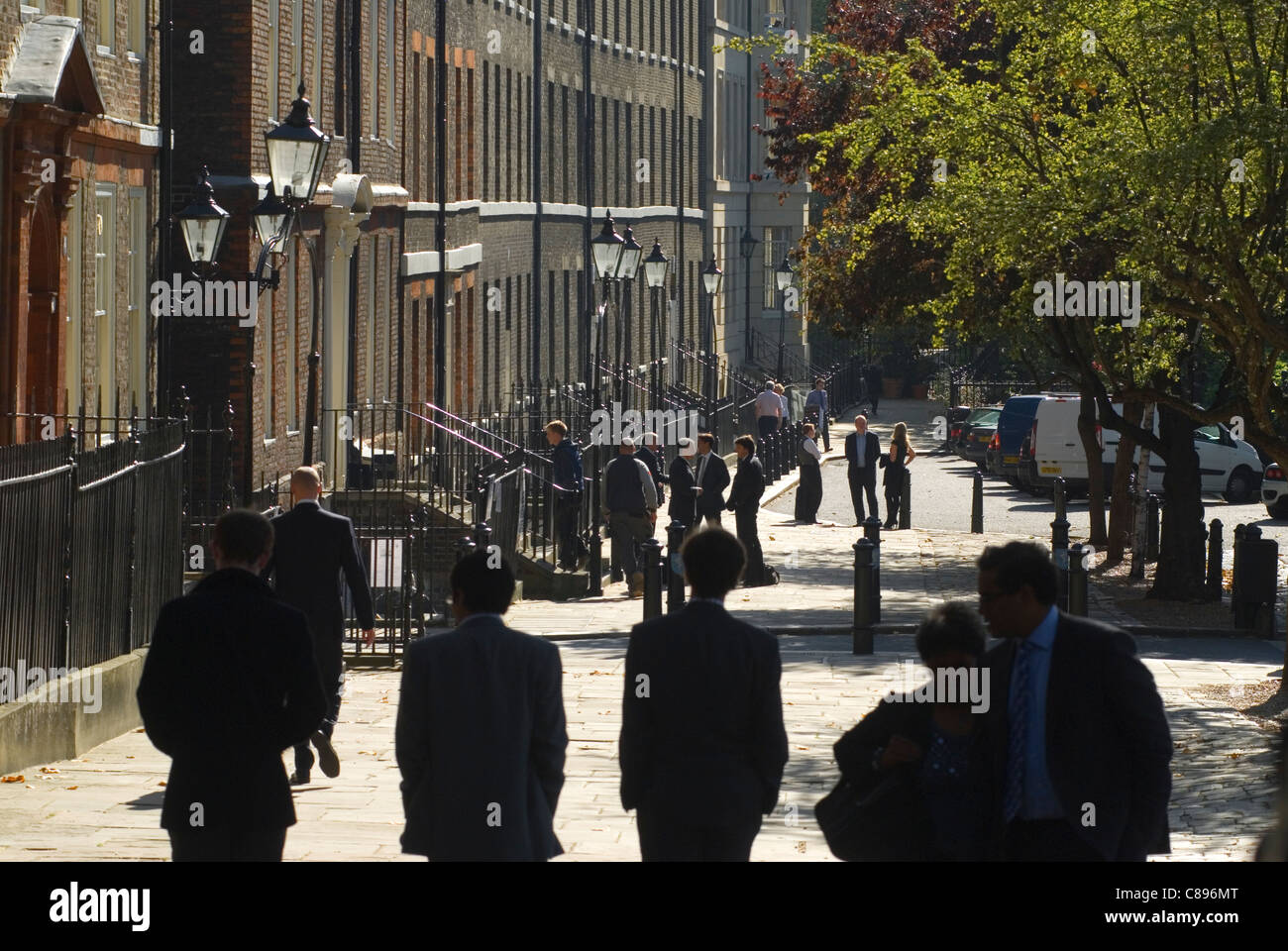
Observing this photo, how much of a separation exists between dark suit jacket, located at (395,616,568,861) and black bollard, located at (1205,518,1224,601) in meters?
18.6

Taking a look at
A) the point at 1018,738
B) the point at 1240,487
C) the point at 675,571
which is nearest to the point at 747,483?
the point at 675,571

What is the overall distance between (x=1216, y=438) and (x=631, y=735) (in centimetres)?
3700

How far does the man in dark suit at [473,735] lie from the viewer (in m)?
6.75

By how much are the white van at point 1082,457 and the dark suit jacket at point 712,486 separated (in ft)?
57.8

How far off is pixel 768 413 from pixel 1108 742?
38.2m

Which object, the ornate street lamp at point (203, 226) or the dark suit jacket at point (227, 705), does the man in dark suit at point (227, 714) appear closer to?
the dark suit jacket at point (227, 705)

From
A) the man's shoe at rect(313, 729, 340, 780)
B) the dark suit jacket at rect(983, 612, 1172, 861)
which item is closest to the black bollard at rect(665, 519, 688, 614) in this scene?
the man's shoe at rect(313, 729, 340, 780)

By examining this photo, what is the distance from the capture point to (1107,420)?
80.3 feet

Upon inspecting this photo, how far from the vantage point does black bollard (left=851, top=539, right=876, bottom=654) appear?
19031 millimetres

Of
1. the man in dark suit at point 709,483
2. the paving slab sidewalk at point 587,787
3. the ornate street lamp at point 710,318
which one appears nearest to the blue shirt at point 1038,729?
the paving slab sidewalk at point 587,787

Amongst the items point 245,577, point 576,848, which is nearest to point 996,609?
point 245,577

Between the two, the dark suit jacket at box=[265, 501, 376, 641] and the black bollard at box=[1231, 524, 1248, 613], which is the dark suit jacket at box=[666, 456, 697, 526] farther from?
the dark suit jacket at box=[265, 501, 376, 641]

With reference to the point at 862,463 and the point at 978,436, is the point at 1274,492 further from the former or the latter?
the point at 978,436
